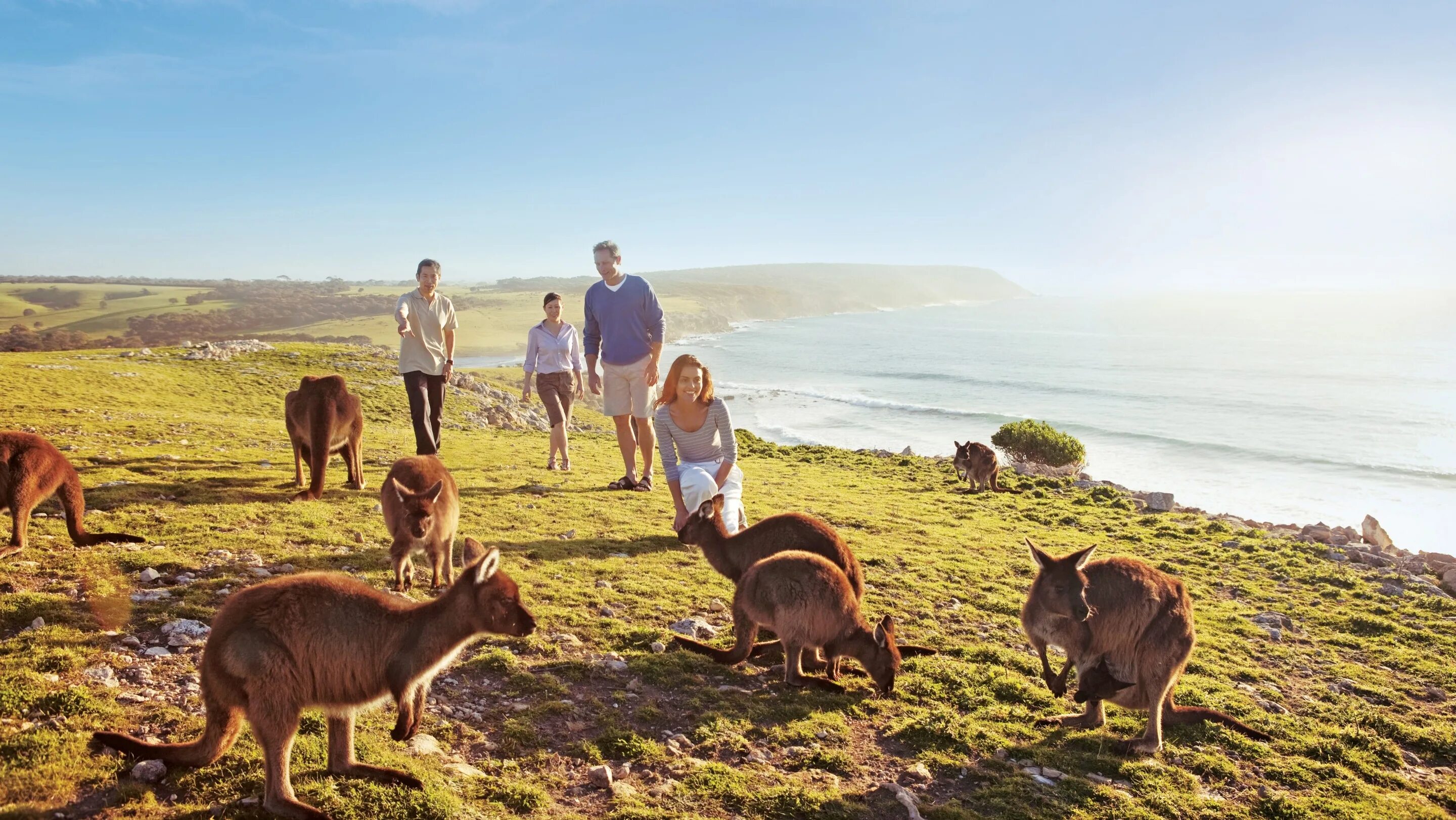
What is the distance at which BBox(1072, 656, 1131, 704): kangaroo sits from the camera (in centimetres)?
523

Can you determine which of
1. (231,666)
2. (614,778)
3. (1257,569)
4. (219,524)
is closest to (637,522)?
(219,524)

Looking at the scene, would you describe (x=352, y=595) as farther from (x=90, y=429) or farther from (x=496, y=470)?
(x=90, y=429)

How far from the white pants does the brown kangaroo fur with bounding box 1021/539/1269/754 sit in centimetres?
371

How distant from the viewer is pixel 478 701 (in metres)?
4.99

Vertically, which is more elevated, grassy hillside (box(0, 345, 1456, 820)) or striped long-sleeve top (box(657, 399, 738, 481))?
striped long-sleeve top (box(657, 399, 738, 481))

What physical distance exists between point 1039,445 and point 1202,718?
16.9 metres

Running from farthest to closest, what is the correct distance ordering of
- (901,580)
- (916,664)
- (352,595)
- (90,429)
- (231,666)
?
(90,429)
(901,580)
(916,664)
(352,595)
(231,666)

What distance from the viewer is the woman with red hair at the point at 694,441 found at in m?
8.55

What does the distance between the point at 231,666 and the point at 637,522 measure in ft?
23.5

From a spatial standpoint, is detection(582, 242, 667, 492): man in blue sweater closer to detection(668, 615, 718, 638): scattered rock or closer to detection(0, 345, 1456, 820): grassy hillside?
detection(0, 345, 1456, 820): grassy hillside

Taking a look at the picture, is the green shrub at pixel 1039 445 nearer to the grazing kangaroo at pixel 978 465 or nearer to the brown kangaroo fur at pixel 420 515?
the grazing kangaroo at pixel 978 465

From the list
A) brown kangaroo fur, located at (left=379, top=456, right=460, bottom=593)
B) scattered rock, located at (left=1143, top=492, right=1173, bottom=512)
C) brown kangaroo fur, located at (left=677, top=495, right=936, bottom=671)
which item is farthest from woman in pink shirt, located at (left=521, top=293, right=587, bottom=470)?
scattered rock, located at (left=1143, top=492, right=1173, bottom=512)

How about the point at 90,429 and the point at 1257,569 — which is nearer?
the point at 1257,569

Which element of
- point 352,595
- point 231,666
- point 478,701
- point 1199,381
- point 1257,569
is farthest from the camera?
point 1199,381
